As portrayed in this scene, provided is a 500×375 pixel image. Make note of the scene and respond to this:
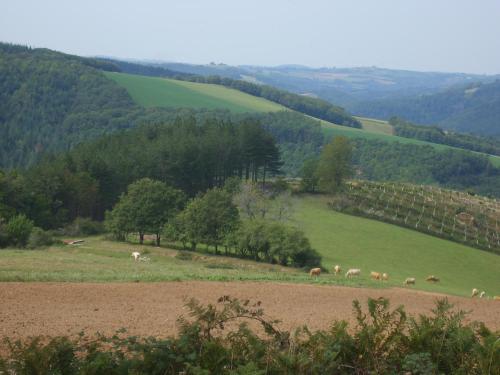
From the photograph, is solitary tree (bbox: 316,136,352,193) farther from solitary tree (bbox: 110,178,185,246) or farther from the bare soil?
the bare soil

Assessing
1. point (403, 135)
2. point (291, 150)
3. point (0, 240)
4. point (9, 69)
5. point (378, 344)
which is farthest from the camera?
point (403, 135)

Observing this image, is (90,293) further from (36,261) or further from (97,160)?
(97,160)

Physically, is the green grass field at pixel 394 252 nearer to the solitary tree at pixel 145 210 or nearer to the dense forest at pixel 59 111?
the solitary tree at pixel 145 210

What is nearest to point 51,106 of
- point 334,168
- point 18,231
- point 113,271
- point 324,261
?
point 334,168

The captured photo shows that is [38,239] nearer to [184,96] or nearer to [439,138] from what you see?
[184,96]

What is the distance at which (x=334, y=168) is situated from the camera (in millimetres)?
69875

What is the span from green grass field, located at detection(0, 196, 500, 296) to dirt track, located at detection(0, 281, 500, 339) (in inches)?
77.2

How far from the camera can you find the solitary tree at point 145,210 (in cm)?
4434

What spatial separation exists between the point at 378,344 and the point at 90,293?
1341cm

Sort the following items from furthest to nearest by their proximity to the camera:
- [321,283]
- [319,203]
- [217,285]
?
[319,203] < [321,283] < [217,285]

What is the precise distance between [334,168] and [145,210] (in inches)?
1260

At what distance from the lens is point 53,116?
140m

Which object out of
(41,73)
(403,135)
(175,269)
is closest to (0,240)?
(175,269)

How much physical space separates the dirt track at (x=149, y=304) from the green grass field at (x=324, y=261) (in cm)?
196
